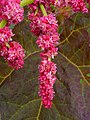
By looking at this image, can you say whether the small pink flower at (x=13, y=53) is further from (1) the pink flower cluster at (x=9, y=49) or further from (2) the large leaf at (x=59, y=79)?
(2) the large leaf at (x=59, y=79)

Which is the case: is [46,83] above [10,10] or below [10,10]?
below

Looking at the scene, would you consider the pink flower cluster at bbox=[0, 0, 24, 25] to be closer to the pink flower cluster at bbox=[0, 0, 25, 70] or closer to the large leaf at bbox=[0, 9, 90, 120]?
the pink flower cluster at bbox=[0, 0, 25, 70]

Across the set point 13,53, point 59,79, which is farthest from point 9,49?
point 59,79

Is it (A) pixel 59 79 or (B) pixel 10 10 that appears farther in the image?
(A) pixel 59 79

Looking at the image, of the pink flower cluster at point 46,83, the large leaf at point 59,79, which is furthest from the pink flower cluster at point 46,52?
the large leaf at point 59,79

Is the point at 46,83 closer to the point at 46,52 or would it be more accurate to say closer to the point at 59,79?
the point at 46,52

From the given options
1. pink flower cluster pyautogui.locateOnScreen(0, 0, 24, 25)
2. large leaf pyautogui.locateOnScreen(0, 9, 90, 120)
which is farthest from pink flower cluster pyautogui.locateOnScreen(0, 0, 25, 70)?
large leaf pyautogui.locateOnScreen(0, 9, 90, 120)
